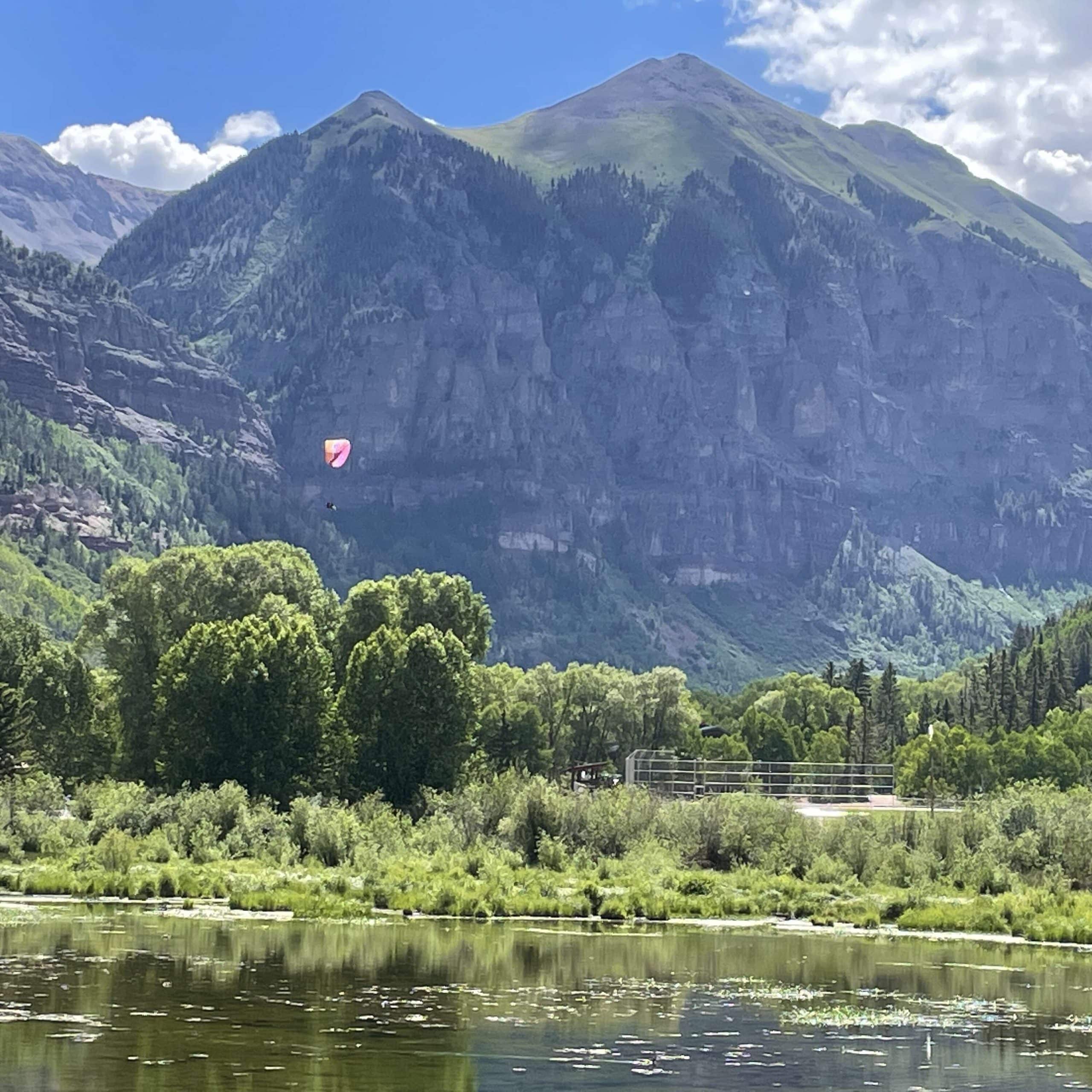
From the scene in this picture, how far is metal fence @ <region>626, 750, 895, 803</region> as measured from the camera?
126438 millimetres

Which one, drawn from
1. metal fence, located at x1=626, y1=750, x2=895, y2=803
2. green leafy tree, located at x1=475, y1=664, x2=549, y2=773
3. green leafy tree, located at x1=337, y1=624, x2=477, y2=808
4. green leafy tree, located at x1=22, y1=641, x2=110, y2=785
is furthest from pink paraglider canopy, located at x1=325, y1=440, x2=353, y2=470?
green leafy tree, located at x1=337, y1=624, x2=477, y2=808

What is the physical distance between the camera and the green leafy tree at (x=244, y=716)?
10875 centimetres

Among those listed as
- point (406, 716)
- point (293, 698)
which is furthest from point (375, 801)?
point (406, 716)

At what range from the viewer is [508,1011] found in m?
47.2

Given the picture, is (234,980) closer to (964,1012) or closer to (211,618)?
(964,1012)

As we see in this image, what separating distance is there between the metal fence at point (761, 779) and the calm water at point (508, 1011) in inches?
2032

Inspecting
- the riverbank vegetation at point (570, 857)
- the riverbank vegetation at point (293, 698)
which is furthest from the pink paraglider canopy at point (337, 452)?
the riverbank vegetation at point (570, 857)

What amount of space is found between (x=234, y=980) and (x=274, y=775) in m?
58.7

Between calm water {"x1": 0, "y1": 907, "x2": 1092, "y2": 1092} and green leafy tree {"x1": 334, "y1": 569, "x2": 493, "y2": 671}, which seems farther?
green leafy tree {"x1": 334, "y1": 569, "x2": 493, "y2": 671}

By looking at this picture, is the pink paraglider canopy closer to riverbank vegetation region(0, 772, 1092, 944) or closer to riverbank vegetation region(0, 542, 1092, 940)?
riverbank vegetation region(0, 542, 1092, 940)

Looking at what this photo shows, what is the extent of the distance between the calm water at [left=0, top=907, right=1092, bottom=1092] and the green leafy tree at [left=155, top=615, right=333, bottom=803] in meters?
42.0

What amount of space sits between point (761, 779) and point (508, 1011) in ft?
315

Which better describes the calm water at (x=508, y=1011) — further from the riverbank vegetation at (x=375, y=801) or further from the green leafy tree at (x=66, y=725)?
the green leafy tree at (x=66, y=725)

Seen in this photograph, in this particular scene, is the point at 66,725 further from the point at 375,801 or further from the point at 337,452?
the point at 337,452
